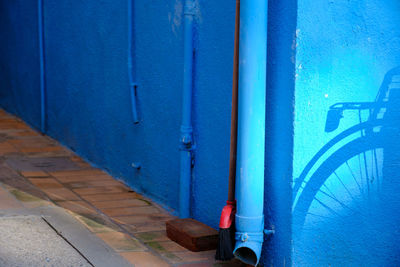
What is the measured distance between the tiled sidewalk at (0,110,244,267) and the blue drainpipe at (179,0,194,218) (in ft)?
0.97

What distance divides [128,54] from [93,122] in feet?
4.25

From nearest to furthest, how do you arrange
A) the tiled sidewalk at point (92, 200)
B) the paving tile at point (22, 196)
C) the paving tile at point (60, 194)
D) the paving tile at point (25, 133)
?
the tiled sidewalk at point (92, 200) → the paving tile at point (22, 196) → the paving tile at point (60, 194) → the paving tile at point (25, 133)

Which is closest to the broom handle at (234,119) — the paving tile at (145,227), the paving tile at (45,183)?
the paving tile at (145,227)

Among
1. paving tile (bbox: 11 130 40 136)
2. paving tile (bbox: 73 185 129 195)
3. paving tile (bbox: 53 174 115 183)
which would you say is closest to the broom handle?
paving tile (bbox: 73 185 129 195)

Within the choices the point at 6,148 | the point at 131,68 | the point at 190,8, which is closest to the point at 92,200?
the point at 131,68

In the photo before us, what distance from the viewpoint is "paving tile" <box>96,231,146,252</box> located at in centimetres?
418

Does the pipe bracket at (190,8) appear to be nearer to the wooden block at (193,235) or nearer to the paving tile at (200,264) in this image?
the wooden block at (193,235)

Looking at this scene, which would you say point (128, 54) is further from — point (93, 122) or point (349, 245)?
point (349, 245)

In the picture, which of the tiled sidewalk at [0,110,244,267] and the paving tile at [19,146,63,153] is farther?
the paving tile at [19,146,63,153]

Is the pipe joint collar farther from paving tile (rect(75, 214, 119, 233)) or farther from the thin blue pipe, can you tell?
the thin blue pipe

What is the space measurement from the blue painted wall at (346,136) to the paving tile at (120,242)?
116 centimetres

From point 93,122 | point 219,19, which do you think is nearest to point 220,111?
point 219,19

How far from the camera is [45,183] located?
5816 millimetres

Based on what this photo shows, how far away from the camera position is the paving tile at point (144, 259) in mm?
3906
